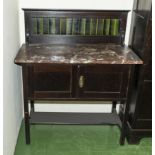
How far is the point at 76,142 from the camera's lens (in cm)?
224

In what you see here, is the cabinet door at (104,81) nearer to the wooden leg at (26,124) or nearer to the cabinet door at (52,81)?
the cabinet door at (52,81)

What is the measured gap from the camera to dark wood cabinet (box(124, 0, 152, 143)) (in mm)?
1895

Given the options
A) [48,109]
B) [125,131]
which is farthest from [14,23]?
[125,131]

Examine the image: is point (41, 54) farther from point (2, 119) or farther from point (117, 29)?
point (117, 29)

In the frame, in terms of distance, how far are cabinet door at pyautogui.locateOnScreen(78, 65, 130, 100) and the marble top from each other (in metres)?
0.06

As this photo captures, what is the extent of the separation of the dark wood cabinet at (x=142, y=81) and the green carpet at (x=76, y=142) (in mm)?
127

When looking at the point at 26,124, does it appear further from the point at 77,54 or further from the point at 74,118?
the point at 77,54

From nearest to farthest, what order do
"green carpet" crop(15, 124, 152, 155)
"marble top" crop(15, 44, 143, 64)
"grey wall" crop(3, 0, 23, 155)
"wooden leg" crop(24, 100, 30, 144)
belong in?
1. "grey wall" crop(3, 0, 23, 155)
2. "marble top" crop(15, 44, 143, 64)
3. "wooden leg" crop(24, 100, 30, 144)
4. "green carpet" crop(15, 124, 152, 155)

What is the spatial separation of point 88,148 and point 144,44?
1034 mm

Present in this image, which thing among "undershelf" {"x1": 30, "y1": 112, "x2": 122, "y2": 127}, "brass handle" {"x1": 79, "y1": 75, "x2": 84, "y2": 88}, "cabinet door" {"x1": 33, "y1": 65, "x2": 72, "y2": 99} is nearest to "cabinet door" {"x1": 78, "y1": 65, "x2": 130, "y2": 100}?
"brass handle" {"x1": 79, "y1": 75, "x2": 84, "y2": 88}

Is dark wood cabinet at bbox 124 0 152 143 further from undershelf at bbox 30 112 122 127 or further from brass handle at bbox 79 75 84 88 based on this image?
brass handle at bbox 79 75 84 88

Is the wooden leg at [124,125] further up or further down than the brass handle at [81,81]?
further down

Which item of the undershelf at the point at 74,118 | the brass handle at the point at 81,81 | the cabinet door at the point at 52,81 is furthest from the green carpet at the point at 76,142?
the brass handle at the point at 81,81

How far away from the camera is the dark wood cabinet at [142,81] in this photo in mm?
1895
